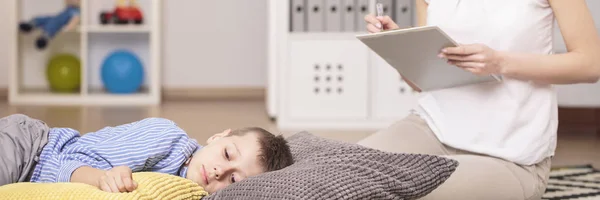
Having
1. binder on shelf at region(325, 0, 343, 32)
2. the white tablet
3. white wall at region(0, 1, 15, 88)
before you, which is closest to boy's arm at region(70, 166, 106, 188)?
the white tablet

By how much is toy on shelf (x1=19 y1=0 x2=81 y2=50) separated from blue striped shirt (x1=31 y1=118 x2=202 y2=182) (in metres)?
3.16

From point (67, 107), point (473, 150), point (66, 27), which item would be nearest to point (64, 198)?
point (473, 150)

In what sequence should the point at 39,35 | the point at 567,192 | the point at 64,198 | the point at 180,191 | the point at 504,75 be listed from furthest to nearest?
the point at 39,35, the point at 567,192, the point at 504,75, the point at 180,191, the point at 64,198

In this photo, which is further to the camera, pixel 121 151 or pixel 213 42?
pixel 213 42

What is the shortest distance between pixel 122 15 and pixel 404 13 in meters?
1.75

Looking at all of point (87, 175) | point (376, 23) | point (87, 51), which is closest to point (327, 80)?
point (87, 51)

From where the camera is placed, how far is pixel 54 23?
461 centimetres

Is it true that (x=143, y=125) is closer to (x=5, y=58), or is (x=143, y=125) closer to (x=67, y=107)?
(x=67, y=107)

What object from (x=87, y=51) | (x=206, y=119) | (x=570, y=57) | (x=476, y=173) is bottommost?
(x=206, y=119)

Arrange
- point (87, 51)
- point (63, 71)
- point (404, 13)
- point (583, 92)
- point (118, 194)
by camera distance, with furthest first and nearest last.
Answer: point (87, 51)
point (63, 71)
point (404, 13)
point (583, 92)
point (118, 194)

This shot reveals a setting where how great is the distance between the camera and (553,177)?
2.49 meters

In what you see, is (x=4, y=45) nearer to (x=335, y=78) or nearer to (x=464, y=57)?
(x=335, y=78)

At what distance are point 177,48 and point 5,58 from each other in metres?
0.97

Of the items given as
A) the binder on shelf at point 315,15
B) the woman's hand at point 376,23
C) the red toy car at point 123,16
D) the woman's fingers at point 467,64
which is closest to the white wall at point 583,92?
the binder on shelf at point 315,15
